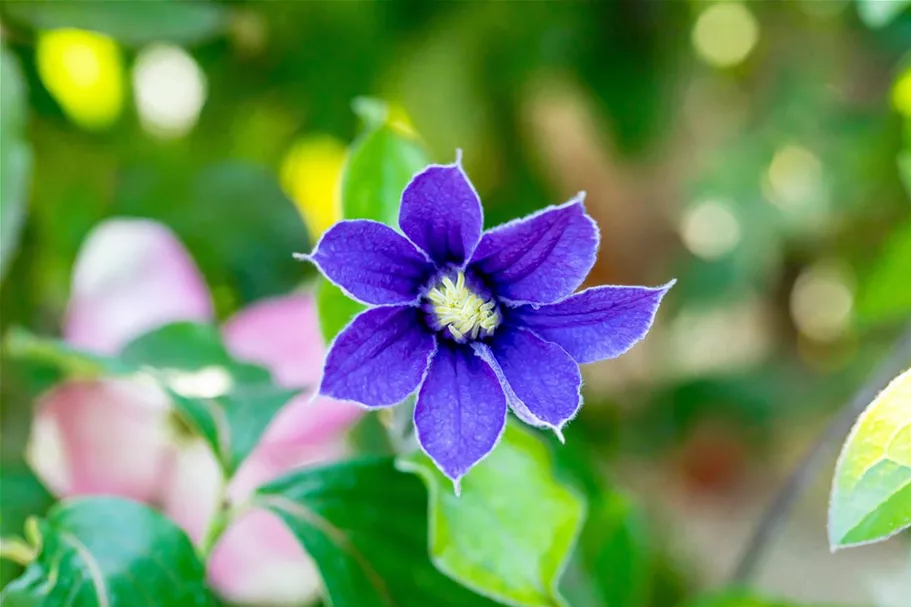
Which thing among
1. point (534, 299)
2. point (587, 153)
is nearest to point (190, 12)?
point (534, 299)

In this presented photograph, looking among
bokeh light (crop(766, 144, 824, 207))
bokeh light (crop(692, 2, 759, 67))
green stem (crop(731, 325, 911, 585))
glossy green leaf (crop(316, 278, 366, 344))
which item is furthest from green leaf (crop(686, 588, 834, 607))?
bokeh light (crop(692, 2, 759, 67))

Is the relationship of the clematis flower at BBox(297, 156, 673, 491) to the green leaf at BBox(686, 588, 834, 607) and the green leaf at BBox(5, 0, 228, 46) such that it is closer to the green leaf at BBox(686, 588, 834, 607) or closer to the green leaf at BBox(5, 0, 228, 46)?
the green leaf at BBox(686, 588, 834, 607)

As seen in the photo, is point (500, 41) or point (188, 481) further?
point (500, 41)

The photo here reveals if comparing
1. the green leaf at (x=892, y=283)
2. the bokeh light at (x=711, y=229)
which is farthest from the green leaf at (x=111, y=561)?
the bokeh light at (x=711, y=229)

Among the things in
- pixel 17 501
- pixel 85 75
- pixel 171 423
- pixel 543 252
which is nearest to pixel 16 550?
pixel 17 501

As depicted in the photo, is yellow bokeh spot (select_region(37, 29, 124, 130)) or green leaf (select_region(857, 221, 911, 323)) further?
yellow bokeh spot (select_region(37, 29, 124, 130))

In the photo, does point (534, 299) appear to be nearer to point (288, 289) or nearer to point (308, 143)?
point (288, 289)
